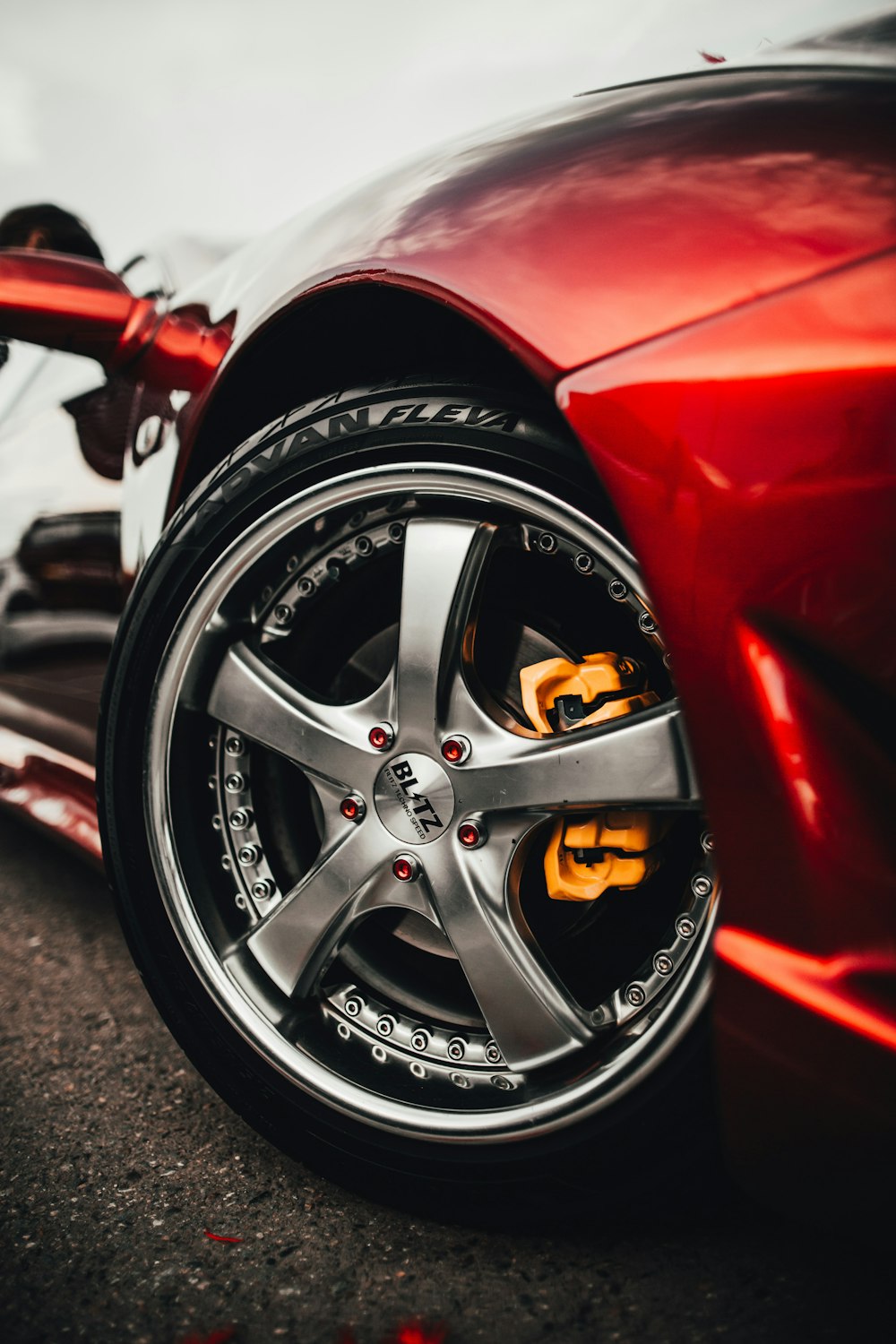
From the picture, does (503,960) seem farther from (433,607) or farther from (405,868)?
(433,607)

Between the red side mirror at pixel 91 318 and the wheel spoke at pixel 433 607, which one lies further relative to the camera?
the red side mirror at pixel 91 318

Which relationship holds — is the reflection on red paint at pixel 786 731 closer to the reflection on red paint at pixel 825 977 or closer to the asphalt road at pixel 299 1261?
the reflection on red paint at pixel 825 977

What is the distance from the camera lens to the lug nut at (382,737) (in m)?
1.12

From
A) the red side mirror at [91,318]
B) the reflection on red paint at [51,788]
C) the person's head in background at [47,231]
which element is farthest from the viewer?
the person's head in background at [47,231]

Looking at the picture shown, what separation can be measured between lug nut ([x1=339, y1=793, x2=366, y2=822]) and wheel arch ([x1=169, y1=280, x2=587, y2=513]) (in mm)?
455

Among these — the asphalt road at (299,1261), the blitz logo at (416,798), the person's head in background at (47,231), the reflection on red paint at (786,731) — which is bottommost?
the asphalt road at (299,1261)

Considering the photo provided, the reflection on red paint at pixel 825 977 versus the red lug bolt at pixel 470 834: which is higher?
the red lug bolt at pixel 470 834

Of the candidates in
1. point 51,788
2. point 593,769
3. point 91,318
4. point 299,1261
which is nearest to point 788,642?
point 593,769

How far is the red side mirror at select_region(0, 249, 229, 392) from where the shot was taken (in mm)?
1455

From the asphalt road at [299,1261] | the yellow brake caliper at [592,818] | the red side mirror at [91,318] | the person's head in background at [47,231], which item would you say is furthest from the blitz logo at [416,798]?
the person's head in background at [47,231]

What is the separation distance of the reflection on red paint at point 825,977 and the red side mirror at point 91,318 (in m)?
1.06

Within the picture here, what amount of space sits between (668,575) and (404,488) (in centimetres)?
35

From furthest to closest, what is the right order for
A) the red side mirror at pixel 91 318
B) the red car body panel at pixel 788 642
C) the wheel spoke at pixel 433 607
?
the red side mirror at pixel 91 318 → the wheel spoke at pixel 433 607 → the red car body panel at pixel 788 642

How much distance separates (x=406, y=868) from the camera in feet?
3.67
